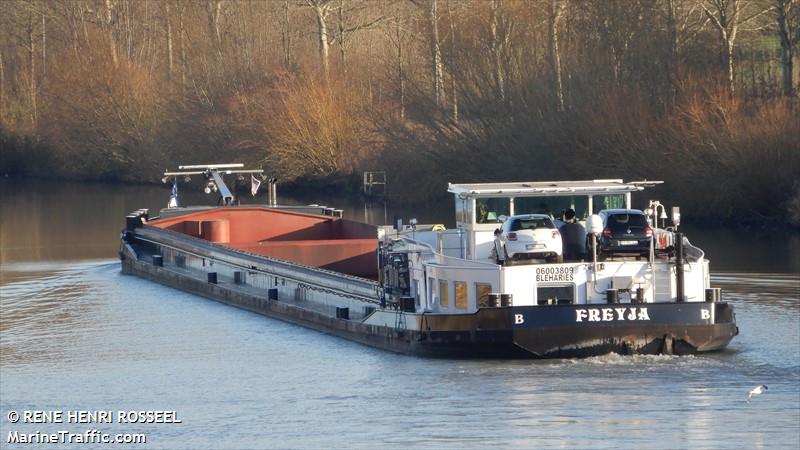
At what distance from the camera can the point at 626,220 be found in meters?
22.0

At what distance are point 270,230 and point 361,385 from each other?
1654 cm

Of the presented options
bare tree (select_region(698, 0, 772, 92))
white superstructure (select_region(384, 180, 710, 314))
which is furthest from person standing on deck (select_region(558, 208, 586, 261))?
bare tree (select_region(698, 0, 772, 92))

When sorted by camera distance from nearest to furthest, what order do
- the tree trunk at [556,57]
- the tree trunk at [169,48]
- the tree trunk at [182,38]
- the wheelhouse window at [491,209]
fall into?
the wheelhouse window at [491,209] < the tree trunk at [556,57] < the tree trunk at [182,38] < the tree trunk at [169,48]

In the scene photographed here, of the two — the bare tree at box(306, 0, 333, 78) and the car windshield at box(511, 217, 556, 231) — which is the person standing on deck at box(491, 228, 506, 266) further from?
the bare tree at box(306, 0, 333, 78)

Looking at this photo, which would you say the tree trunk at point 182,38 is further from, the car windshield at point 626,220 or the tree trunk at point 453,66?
the car windshield at point 626,220

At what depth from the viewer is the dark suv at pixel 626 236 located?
21734mm

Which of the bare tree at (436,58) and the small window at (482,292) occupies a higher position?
the bare tree at (436,58)

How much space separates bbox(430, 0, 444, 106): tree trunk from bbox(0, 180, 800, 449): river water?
22.5 m

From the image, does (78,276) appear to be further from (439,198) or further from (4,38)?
(4,38)

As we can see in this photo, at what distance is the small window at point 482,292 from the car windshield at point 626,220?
2.21 metres

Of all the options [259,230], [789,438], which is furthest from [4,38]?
[789,438]

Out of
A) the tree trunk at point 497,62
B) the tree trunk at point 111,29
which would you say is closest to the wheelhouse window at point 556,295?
the tree trunk at point 497,62

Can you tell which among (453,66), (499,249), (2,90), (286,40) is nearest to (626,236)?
(499,249)

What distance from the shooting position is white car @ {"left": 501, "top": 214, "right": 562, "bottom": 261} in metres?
21.3
